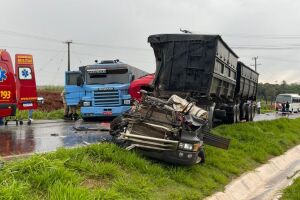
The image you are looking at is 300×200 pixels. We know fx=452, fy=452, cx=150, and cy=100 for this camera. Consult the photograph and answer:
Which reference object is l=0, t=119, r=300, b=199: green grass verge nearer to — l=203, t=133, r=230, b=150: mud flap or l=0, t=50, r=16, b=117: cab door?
l=203, t=133, r=230, b=150: mud flap

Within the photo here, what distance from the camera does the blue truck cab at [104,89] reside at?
789 inches

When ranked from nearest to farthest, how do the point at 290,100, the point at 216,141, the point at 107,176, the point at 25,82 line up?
the point at 107,176 → the point at 216,141 → the point at 25,82 → the point at 290,100

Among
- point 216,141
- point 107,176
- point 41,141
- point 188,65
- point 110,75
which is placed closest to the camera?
point 107,176

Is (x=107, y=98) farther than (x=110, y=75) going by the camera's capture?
No

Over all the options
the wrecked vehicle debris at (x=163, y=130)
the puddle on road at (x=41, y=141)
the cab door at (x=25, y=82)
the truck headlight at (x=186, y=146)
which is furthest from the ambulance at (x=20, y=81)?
the truck headlight at (x=186, y=146)

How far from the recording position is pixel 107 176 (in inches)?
293

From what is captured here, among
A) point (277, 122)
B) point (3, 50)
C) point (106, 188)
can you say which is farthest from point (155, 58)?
point (277, 122)

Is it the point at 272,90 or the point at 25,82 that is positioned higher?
the point at 25,82

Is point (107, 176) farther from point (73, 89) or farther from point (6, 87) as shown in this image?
point (73, 89)

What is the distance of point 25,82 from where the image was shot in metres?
16.5

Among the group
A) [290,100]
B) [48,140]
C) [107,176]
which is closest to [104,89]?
[48,140]

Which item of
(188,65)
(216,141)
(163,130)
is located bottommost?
(216,141)

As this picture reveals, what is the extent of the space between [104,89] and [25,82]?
14.5 ft

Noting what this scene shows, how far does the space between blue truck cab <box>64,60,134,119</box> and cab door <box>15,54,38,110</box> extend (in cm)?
370
